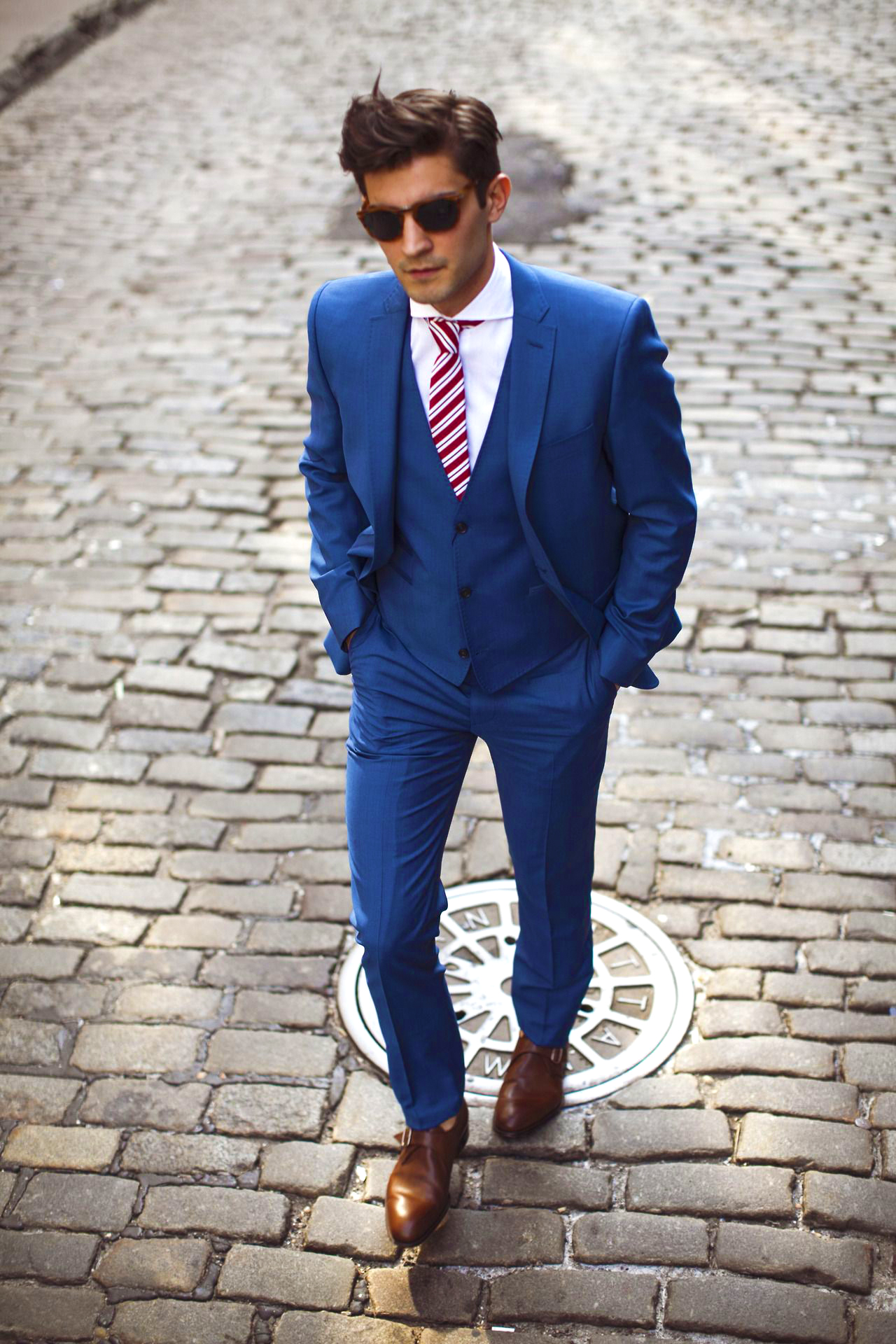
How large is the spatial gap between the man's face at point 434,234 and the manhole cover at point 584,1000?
1.92m

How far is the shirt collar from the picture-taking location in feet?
8.70

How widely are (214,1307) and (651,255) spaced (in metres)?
7.11

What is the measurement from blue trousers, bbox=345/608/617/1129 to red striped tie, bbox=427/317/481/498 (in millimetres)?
446

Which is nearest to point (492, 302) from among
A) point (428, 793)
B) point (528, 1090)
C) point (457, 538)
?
point (457, 538)

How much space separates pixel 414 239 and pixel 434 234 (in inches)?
1.5

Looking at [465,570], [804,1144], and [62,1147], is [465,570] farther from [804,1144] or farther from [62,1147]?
[62,1147]

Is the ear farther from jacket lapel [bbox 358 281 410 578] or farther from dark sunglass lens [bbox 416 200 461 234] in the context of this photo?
jacket lapel [bbox 358 281 410 578]

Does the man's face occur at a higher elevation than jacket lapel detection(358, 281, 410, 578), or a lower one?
higher

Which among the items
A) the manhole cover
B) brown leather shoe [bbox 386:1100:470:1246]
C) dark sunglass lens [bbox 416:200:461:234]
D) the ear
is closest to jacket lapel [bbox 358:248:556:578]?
the ear

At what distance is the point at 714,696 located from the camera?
16.1ft

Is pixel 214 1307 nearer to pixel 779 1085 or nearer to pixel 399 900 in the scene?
pixel 399 900

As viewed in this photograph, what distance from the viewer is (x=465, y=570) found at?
2.78m

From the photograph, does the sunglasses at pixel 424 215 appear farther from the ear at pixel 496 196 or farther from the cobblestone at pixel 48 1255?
the cobblestone at pixel 48 1255

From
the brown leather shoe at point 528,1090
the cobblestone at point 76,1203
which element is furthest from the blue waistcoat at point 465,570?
the cobblestone at point 76,1203
